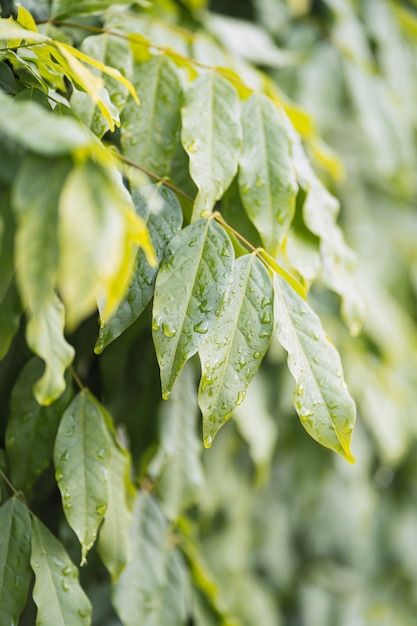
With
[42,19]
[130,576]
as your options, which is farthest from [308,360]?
[42,19]

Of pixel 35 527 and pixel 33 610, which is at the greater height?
pixel 35 527

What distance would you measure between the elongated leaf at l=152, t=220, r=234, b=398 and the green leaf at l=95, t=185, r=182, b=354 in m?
0.02

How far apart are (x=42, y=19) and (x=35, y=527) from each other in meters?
0.61

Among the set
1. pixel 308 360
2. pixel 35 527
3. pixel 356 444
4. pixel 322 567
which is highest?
pixel 308 360

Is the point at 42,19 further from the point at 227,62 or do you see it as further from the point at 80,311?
the point at 80,311

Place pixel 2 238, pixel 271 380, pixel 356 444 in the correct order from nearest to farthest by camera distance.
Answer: pixel 2 238, pixel 271 380, pixel 356 444

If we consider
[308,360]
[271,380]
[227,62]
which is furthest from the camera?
[271,380]

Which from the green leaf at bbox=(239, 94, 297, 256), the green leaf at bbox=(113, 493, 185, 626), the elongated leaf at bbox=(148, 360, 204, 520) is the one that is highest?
the green leaf at bbox=(239, 94, 297, 256)

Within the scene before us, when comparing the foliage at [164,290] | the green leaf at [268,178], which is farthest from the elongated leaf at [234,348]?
the green leaf at [268,178]

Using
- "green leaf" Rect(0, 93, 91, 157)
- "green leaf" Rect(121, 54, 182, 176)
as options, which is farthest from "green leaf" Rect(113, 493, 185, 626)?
"green leaf" Rect(0, 93, 91, 157)

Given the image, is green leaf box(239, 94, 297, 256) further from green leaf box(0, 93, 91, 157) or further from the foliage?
green leaf box(0, 93, 91, 157)

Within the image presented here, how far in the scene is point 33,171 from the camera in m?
0.41

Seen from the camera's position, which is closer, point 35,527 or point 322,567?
point 35,527

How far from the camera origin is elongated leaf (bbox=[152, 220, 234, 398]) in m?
0.57
